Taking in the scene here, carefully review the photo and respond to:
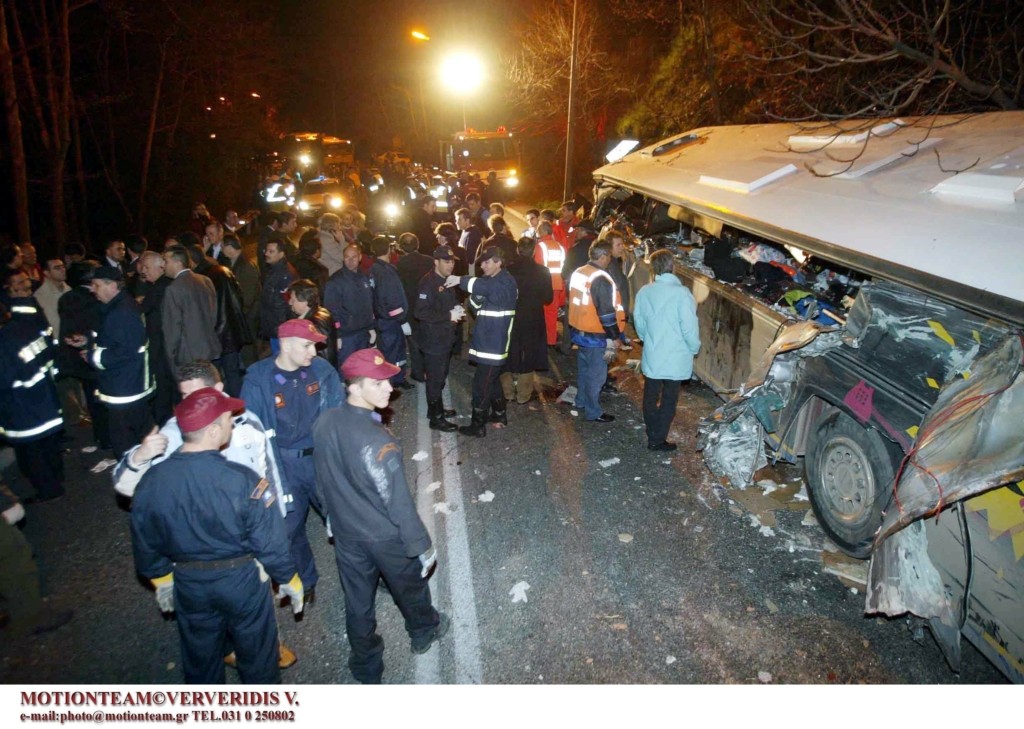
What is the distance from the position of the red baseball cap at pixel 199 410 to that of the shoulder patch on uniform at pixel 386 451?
0.74 m

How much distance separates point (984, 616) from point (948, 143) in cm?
457

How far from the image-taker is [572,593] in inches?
167

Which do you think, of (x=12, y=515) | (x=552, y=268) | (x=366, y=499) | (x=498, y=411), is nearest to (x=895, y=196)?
(x=498, y=411)

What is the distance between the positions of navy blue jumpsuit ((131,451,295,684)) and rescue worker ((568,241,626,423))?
4.14 metres

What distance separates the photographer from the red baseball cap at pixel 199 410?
8.78ft

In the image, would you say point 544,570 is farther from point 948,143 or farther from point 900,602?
point 948,143

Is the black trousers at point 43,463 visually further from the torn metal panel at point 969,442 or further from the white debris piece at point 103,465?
the torn metal panel at point 969,442

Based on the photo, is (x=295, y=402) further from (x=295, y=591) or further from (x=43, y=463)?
(x=43, y=463)

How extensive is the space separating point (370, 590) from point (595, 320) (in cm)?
387

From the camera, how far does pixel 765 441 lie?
17.4 ft

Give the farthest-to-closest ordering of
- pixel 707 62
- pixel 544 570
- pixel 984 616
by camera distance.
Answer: pixel 707 62, pixel 544 570, pixel 984 616

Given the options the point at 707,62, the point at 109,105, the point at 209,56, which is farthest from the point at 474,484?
the point at 209,56

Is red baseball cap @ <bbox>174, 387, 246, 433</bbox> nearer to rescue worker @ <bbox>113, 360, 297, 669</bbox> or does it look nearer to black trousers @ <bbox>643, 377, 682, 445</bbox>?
rescue worker @ <bbox>113, 360, 297, 669</bbox>

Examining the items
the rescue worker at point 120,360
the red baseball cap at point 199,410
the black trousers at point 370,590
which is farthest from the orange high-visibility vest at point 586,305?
the red baseball cap at point 199,410
